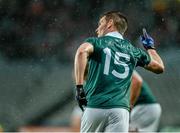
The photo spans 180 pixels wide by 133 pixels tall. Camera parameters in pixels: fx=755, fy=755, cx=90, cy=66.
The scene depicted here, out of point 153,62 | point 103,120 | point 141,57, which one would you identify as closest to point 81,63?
point 103,120

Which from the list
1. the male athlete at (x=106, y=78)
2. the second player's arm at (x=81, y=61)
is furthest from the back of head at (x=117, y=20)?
the second player's arm at (x=81, y=61)

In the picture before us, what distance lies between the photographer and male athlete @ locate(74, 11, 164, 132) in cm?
Result: 552

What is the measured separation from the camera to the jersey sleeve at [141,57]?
5832mm

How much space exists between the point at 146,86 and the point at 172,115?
607 millimetres

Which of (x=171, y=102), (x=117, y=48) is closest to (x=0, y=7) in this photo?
(x=171, y=102)

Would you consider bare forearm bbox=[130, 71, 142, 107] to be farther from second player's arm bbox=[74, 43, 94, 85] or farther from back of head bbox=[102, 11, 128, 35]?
second player's arm bbox=[74, 43, 94, 85]

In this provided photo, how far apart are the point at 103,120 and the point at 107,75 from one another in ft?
1.10

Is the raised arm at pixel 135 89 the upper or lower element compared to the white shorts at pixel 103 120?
lower

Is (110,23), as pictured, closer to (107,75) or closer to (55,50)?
(107,75)

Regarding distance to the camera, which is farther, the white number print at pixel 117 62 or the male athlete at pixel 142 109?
the male athlete at pixel 142 109

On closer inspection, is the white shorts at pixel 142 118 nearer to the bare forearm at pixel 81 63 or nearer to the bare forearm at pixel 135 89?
the bare forearm at pixel 135 89

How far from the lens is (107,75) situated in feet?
18.3

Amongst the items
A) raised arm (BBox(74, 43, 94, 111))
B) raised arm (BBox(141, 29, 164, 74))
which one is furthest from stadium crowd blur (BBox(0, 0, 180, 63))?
raised arm (BBox(74, 43, 94, 111))

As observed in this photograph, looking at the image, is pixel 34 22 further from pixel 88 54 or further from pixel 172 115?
pixel 88 54
